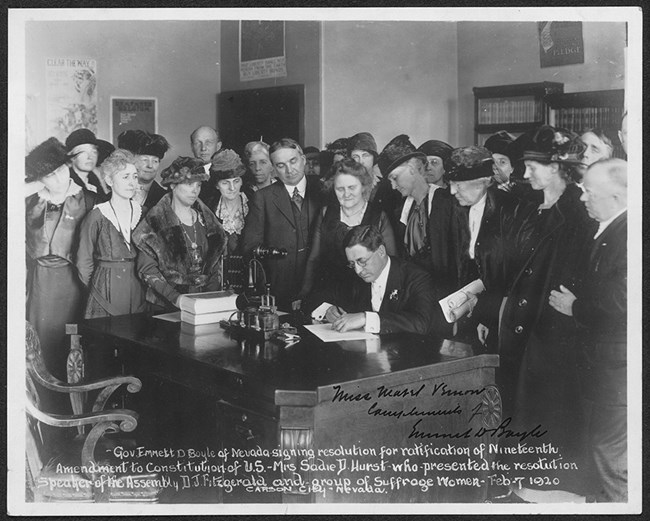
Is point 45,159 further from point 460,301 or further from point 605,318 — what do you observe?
point 605,318

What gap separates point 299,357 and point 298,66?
1439 millimetres

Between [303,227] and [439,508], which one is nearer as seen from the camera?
[439,508]

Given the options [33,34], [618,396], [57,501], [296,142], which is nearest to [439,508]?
[618,396]

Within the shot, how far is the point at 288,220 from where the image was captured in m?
4.55

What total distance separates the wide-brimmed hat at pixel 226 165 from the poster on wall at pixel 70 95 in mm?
602

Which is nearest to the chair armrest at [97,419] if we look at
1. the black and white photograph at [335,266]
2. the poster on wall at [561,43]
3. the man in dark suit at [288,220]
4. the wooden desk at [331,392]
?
the black and white photograph at [335,266]

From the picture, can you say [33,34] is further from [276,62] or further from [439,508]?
[439,508]

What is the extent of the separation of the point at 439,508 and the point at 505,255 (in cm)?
111

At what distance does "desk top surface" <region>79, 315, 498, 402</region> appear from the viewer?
3.31 meters

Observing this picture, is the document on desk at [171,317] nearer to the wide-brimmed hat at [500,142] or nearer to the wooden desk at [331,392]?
the wooden desk at [331,392]

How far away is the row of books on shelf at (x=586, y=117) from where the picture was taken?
12.3 ft

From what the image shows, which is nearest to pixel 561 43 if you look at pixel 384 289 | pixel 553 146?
pixel 553 146

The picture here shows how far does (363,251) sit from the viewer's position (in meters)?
4.18

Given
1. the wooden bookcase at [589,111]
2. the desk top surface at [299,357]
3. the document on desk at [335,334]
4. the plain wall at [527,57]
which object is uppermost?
the plain wall at [527,57]
